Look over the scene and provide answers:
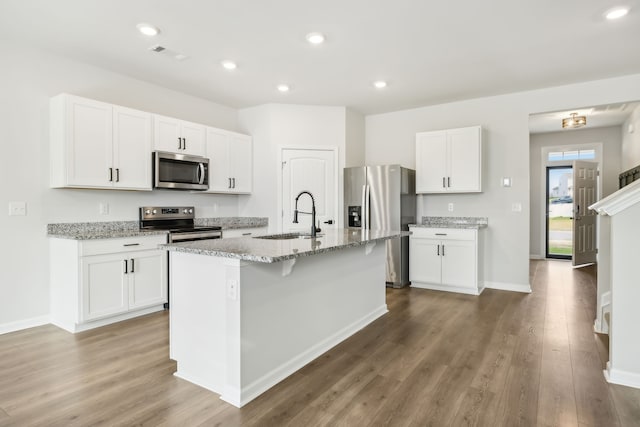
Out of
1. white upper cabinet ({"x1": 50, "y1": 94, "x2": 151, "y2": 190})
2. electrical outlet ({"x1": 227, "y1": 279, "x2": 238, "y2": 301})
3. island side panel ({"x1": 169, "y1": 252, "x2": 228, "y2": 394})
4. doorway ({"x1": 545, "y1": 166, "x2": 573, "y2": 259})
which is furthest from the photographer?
doorway ({"x1": 545, "y1": 166, "x2": 573, "y2": 259})

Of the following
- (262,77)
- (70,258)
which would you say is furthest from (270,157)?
(70,258)

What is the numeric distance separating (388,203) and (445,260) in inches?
41.4

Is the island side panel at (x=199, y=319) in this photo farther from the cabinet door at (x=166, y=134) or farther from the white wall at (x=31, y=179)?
the cabinet door at (x=166, y=134)

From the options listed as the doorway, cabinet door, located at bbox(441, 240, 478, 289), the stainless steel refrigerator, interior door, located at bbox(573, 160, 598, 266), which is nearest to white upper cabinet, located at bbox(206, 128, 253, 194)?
the stainless steel refrigerator

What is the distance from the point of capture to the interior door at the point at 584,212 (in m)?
6.62

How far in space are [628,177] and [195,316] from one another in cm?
636

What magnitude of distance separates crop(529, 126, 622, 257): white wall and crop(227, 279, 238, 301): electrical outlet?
7.38 metres

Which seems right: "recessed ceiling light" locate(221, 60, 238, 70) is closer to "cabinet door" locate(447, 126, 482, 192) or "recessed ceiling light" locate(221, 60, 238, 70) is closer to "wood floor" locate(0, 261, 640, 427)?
"wood floor" locate(0, 261, 640, 427)

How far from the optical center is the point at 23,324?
334 centimetres

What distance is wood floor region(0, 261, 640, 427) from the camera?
6.41 ft

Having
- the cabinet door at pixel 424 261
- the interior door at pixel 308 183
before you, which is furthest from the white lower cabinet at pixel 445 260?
the interior door at pixel 308 183

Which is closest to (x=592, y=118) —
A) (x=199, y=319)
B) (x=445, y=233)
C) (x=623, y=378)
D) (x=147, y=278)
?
(x=445, y=233)

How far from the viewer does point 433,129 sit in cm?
534

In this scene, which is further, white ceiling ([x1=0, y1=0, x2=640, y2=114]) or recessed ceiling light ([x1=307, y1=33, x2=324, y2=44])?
recessed ceiling light ([x1=307, y1=33, x2=324, y2=44])
